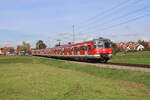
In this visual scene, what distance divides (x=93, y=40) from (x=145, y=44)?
394 feet

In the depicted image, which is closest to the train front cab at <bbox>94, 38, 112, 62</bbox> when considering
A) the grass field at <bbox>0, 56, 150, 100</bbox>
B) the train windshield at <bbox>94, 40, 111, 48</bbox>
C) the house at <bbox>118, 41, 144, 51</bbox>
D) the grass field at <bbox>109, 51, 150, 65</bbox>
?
the train windshield at <bbox>94, 40, 111, 48</bbox>

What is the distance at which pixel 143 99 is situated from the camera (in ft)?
30.4

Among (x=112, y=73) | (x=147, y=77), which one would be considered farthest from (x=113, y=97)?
(x=112, y=73)

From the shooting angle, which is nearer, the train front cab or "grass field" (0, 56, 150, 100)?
"grass field" (0, 56, 150, 100)

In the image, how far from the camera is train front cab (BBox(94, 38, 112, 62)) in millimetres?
29391

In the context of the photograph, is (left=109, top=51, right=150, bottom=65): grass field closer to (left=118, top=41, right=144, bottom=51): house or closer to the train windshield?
the train windshield

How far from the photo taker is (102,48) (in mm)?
29875

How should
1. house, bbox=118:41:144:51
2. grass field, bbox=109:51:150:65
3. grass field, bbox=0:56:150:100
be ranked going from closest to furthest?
grass field, bbox=0:56:150:100 → grass field, bbox=109:51:150:65 → house, bbox=118:41:144:51

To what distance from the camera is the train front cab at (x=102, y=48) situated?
29391 millimetres

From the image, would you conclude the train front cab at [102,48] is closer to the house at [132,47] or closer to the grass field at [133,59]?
the grass field at [133,59]

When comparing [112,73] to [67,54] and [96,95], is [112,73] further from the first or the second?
[67,54]

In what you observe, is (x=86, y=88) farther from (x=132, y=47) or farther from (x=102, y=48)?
(x=132, y=47)


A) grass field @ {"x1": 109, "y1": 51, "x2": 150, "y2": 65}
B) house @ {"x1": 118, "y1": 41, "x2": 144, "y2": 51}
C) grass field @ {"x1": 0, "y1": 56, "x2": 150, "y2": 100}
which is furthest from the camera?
house @ {"x1": 118, "y1": 41, "x2": 144, "y2": 51}

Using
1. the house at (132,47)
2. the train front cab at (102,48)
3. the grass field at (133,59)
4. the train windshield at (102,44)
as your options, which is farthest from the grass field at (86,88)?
the house at (132,47)
